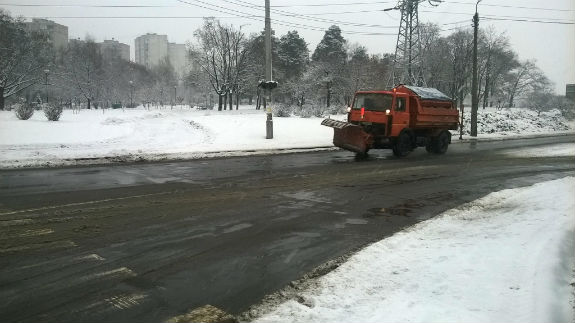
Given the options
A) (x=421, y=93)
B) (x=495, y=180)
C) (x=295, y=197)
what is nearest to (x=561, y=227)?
(x=295, y=197)

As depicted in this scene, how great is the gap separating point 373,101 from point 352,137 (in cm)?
176

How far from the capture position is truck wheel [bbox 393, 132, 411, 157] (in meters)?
17.3

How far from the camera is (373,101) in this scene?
56.0ft

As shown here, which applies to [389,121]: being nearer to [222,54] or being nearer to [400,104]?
[400,104]

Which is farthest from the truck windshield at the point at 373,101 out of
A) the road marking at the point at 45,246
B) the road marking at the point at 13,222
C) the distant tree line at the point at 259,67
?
the distant tree line at the point at 259,67

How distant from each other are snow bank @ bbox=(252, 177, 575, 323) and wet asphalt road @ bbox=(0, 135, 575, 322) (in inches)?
21.1

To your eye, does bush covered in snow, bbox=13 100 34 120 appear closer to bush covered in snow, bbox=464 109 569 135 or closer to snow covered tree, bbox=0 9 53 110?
snow covered tree, bbox=0 9 53 110

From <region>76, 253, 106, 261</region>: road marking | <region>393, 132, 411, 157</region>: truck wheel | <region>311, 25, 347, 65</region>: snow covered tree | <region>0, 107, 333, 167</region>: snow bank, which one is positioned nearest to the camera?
<region>76, 253, 106, 261</region>: road marking

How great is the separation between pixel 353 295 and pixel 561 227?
445 cm

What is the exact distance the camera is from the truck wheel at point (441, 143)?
1938 centimetres

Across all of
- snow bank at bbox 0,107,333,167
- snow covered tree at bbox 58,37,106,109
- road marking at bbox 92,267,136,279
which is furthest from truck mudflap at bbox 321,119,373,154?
snow covered tree at bbox 58,37,106,109

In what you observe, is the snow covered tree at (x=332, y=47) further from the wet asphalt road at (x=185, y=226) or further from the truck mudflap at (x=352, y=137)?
the wet asphalt road at (x=185, y=226)

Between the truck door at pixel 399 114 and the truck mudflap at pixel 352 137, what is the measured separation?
1143 mm

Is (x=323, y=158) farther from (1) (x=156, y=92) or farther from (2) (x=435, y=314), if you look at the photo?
(1) (x=156, y=92)
